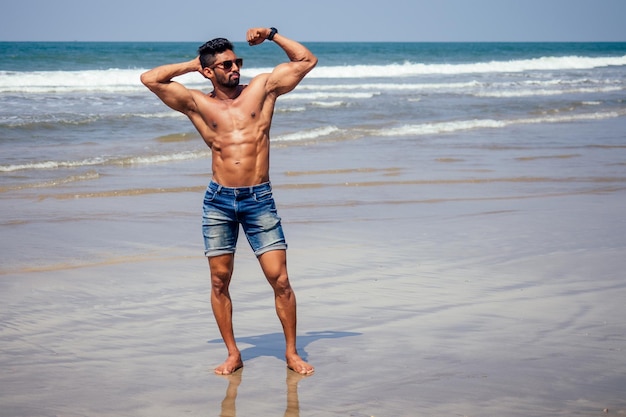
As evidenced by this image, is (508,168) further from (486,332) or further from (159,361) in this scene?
(159,361)

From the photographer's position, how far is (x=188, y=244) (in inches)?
306

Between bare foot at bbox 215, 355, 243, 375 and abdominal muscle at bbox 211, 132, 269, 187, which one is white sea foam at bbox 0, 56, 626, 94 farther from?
bare foot at bbox 215, 355, 243, 375

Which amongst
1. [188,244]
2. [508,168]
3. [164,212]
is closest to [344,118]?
[508,168]

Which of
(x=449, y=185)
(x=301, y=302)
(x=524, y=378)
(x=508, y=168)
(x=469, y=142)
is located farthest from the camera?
(x=469, y=142)

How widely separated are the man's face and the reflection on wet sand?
1552 mm

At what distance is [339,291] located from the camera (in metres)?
6.20

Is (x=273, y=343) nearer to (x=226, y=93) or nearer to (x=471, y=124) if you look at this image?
(x=226, y=93)

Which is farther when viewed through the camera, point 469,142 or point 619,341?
point 469,142

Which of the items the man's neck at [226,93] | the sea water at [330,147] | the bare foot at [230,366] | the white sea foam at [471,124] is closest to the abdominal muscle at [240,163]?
the man's neck at [226,93]

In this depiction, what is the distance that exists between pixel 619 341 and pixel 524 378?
0.90 meters

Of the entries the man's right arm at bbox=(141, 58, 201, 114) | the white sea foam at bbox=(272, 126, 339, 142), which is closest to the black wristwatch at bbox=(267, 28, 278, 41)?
Answer: the man's right arm at bbox=(141, 58, 201, 114)

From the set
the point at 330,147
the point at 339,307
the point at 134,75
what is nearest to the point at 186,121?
the point at 330,147

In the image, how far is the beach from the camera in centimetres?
431

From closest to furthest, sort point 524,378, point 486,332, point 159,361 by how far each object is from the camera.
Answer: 1. point 524,378
2. point 159,361
3. point 486,332
